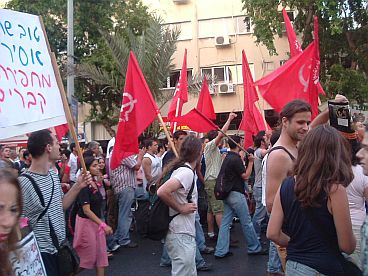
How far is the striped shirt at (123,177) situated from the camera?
886cm

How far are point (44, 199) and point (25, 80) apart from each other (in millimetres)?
959

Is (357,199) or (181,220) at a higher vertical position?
(357,199)

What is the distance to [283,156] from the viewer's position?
151 inches

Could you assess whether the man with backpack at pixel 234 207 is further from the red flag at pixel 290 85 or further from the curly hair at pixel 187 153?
the curly hair at pixel 187 153

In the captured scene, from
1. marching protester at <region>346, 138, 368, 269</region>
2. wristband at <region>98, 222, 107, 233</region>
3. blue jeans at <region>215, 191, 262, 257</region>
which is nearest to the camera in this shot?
marching protester at <region>346, 138, 368, 269</region>

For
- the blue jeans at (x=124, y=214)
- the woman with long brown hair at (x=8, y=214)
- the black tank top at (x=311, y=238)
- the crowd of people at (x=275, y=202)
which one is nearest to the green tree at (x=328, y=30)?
the blue jeans at (x=124, y=214)

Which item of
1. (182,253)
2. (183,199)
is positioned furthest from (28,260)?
(183,199)

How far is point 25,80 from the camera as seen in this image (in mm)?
4113

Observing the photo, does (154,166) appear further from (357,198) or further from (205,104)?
(357,198)

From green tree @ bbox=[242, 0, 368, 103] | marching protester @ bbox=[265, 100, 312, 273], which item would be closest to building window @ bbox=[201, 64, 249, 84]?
green tree @ bbox=[242, 0, 368, 103]

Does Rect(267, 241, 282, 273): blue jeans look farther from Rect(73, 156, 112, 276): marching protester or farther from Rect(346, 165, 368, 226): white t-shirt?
Rect(73, 156, 112, 276): marching protester

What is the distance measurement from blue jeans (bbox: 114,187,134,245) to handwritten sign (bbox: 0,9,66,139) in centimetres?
461

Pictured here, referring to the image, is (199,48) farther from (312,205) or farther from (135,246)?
(312,205)

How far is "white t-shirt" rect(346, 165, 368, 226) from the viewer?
13.5 feet
